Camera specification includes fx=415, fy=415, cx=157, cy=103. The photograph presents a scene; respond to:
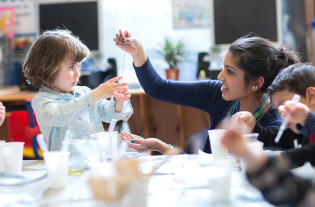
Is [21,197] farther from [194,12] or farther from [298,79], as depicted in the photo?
[194,12]

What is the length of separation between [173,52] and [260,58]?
1969 mm

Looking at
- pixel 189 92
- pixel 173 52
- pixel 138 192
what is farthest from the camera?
pixel 173 52

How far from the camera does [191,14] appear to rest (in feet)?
12.9

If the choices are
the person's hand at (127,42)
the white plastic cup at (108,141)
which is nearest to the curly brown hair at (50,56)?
the person's hand at (127,42)

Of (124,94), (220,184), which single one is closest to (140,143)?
(124,94)

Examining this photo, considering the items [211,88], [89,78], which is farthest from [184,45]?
[211,88]

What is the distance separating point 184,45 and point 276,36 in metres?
0.79

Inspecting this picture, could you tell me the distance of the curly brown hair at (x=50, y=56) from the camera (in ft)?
5.71

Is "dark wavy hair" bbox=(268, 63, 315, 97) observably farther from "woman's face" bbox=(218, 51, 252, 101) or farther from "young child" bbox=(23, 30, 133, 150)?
"young child" bbox=(23, 30, 133, 150)

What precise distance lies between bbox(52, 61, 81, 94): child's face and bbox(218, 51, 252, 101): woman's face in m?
0.62

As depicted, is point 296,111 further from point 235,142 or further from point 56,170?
point 56,170

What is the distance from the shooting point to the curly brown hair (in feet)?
5.71

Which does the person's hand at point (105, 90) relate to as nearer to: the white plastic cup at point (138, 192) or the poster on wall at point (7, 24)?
the white plastic cup at point (138, 192)

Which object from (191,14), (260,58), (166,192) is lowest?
(166,192)
